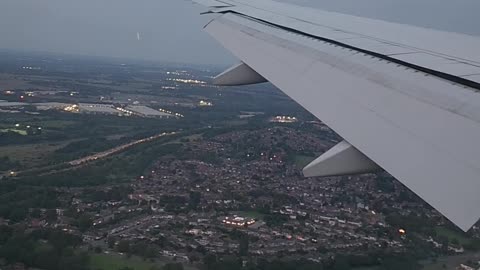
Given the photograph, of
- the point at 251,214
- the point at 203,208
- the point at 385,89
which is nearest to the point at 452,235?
the point at 251,214

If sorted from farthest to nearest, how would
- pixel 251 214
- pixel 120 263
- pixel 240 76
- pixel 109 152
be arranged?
1. pixel 109 152
2. pixel 251 214
3. pixel 120 263
4. pixel 240 76

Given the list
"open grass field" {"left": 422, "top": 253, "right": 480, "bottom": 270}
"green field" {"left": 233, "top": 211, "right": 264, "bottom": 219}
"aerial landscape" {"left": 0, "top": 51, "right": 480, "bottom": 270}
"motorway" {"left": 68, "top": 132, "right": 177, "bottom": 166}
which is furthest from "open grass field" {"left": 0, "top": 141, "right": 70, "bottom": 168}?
"open grass field" {"left": 422, "top": 253, "right": 480, "bottom": 270}

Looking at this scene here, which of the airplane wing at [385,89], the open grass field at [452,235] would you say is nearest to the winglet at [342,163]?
the airplane wing at [385,89]

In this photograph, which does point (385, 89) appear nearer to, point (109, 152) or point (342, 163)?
point (342, 163)

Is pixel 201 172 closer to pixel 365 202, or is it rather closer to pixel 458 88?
pixel 365 202

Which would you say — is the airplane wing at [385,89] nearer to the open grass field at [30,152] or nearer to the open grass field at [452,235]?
the open grass field at [452,235]

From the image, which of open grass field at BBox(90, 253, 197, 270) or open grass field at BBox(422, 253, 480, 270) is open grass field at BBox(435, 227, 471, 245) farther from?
open grass field at BBox(90, 253, 197, 270)
